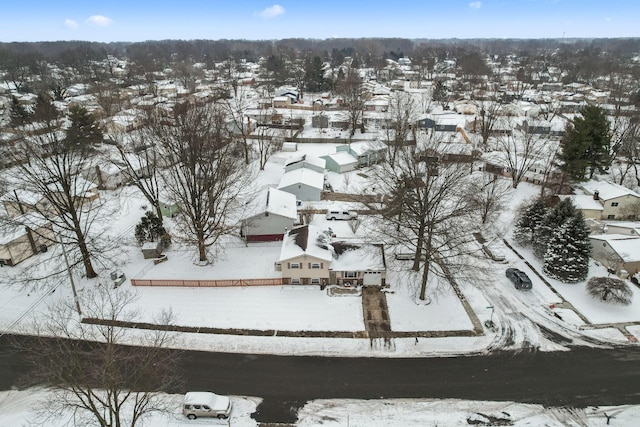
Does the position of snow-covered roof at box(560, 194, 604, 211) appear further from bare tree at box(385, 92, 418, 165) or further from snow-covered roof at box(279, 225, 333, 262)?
snow-covered roof at box(279, 225, 333, 262)

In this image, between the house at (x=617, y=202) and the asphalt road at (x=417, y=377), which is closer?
the asphalt road at (x=417, y=377)

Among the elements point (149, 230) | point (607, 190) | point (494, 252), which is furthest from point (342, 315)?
point (607, 190)

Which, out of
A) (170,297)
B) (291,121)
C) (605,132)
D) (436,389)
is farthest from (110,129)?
(605,132)

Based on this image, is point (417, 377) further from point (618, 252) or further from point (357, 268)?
point (618, 252)

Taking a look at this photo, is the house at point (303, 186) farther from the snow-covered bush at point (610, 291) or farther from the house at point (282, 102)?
the house at point (282, 102)

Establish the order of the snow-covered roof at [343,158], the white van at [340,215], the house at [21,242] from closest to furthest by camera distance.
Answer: the house at [21,242]
the white van at [340,215]
the snow-covered roof at [343,158]

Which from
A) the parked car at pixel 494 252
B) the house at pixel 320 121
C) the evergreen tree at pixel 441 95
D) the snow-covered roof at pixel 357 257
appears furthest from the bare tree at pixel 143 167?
the evergreen tree at pixel 441 95
